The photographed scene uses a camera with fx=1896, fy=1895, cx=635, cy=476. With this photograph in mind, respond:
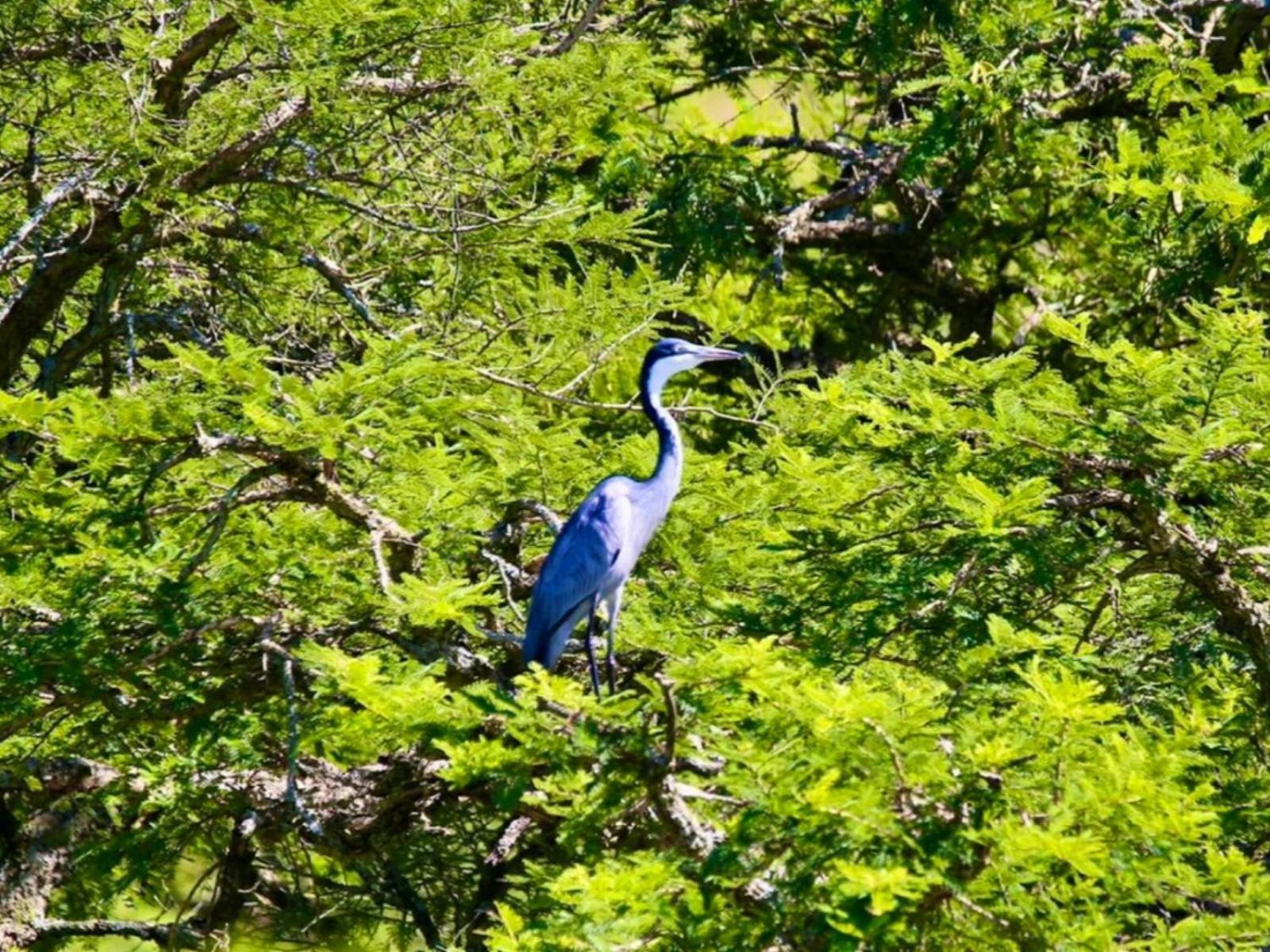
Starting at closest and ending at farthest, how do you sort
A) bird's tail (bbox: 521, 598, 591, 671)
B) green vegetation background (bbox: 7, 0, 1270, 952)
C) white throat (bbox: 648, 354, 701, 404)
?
green vegetation background (bbox: 7, 0, 1270, 952) < bird's tail (bbox: 521, 598, 591, 671) < white throat (bbox: 648, 354, 701, 404)

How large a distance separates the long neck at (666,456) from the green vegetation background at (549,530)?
38 cm

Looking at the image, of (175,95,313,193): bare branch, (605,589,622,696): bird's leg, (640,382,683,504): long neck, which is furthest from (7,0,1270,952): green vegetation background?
(640,382,683,504): long neck

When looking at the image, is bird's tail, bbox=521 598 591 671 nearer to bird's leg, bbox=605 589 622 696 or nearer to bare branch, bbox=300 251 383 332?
bird's leg, bbox=605 589 622 696

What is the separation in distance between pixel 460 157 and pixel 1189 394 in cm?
365

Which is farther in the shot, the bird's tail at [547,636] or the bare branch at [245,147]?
the bare branch at [245,147]

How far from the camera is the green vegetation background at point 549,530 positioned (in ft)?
14.4

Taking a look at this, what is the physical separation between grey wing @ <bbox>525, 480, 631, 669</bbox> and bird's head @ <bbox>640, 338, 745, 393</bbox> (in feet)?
2.68

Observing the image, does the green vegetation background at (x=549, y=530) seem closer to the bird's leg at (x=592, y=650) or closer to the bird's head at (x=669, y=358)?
the bird's leg at (x=592, y=650)

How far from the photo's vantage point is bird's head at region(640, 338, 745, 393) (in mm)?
7016

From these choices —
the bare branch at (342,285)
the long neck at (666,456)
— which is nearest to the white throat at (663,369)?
the long neck at (666,456)

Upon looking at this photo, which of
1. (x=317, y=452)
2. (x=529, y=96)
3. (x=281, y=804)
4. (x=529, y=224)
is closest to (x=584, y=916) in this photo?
(x=317, y=452)

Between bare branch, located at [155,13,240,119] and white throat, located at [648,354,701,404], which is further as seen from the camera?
bare branch, located at [155,13,240,119]

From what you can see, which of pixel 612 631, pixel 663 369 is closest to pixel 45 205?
pixel 663 369

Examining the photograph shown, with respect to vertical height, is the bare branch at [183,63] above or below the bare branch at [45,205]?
above
